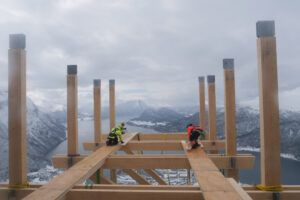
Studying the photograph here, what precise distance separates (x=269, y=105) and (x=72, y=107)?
4.55m

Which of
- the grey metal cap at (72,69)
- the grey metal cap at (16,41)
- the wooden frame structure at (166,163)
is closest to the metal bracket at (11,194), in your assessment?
the wooden frame structure at (166,163)

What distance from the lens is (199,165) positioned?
149 inches

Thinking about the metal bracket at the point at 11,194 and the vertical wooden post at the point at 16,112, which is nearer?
the metal bracket at the point at 11,194

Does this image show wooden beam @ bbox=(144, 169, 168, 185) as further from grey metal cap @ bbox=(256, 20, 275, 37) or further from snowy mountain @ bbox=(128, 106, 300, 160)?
snowy mountain @ bbox=(128, 106, 300, 160)

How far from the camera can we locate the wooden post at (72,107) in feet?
17.4

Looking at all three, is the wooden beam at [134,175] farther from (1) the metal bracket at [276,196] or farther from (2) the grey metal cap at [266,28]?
(2) the grey metal cap at [266,28]

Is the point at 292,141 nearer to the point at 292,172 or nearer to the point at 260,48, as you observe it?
the point at 292,172

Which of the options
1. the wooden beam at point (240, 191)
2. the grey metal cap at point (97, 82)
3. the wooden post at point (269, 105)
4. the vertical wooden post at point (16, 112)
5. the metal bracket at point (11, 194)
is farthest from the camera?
the grey metal cap at point (97, 82)

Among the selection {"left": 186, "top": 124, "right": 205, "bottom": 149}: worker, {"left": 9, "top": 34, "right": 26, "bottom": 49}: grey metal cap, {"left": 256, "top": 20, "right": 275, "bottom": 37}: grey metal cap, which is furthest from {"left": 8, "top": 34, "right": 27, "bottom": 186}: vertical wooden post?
{"left": 256, "top": 20, "right": 275, "bottom": 37}: grey metal cap

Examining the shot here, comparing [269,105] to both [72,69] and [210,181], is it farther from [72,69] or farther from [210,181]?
[72,69]

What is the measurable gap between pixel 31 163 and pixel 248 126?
79.6 metres

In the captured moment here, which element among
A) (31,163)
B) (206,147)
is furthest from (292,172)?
(31,163)

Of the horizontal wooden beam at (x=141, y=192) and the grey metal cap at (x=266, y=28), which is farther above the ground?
the grey metal cap at (x=266, y=28)

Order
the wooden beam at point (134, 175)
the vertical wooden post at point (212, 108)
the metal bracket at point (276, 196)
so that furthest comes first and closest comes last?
the vertical wooden post at point (212, 108)
the wooden beam at point (134, 175)
the metal bracket at point (276, 196)
